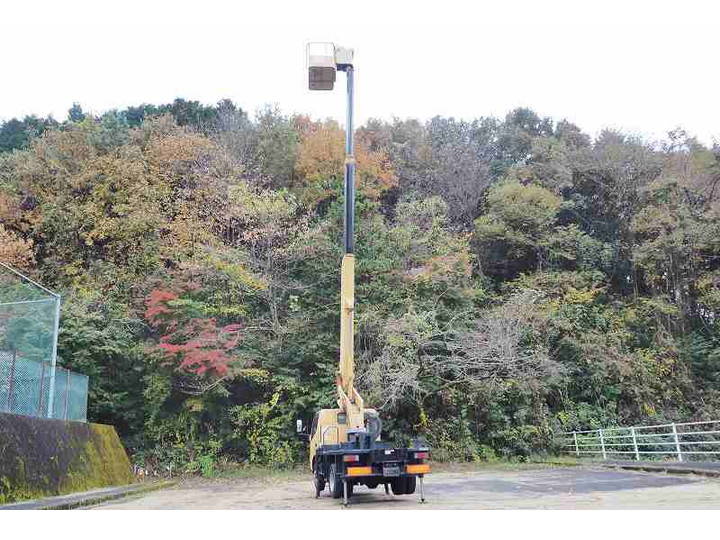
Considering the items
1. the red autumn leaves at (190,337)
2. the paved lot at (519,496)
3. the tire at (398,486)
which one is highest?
the red autumn leaves at (190,337)

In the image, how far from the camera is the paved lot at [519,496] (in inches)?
326

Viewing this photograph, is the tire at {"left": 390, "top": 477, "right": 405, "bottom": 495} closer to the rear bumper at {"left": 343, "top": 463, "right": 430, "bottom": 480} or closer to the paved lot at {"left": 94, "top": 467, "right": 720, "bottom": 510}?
the paved lot at {"left": 94, "top": 467, "right": 720, "bottom": 510}

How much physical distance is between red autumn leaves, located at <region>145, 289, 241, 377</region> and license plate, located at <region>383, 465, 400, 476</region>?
32.4ft

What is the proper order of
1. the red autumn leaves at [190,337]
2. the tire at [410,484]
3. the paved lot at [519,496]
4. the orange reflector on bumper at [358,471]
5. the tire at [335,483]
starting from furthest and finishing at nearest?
the red autumn leaves at [190,337]
the tire at [410,484]
the tire at [335,483]
the orange reflector on bumper at [358,471]
the paved lot at [519,496]

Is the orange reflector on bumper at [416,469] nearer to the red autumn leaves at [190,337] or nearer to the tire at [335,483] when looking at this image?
the tire at [335,483]

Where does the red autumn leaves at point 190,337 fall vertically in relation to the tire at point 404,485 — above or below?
above

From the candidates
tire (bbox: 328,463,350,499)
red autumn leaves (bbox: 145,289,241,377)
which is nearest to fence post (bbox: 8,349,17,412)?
tire (bbox: 328,463,350,499)

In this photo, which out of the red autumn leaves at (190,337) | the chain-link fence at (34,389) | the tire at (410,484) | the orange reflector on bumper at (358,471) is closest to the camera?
the orange reflector on bumper at (358,471)

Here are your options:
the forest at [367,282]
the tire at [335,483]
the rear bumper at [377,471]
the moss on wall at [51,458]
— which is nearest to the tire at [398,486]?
the rear bumper at [377,471]

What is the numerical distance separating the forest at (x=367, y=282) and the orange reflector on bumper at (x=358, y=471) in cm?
945

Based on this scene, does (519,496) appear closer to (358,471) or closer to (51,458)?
(358,471)

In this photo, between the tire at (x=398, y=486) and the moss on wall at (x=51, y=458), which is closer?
the moss on wall at (x=51, y=458)

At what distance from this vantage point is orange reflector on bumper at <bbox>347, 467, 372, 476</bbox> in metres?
8.87

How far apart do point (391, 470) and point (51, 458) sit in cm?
640
